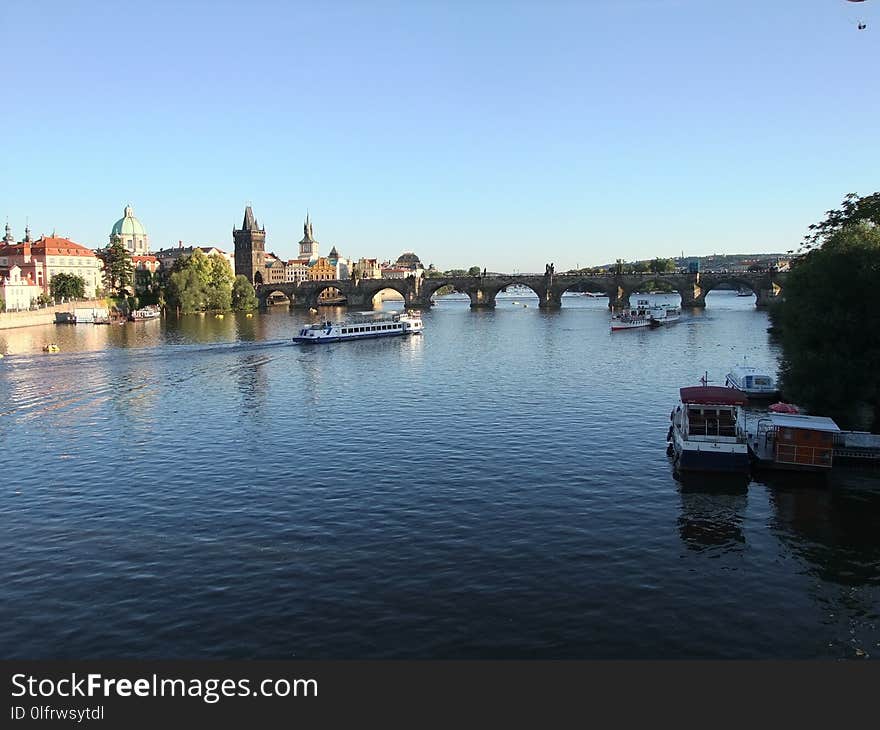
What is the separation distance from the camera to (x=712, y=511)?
32.9 metres

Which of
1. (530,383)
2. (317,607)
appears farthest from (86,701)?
(530,383)

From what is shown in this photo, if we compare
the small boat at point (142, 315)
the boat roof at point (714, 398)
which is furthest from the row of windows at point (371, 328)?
the boat roof at point (714, 398)

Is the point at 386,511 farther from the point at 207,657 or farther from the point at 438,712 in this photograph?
the point at 438,712

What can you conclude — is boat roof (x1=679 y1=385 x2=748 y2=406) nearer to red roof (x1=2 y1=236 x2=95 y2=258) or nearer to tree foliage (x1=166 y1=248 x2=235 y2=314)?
tree foliage (x1=166 y1=248 x2=235 y2=314)

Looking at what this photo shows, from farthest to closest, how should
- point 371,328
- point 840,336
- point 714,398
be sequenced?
point 371,328
point 840,336
point 714,398

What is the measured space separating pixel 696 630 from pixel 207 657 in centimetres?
1411

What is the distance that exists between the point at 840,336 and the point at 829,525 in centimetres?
1677

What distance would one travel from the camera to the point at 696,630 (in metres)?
22.0

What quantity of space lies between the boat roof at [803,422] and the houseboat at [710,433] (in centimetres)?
185

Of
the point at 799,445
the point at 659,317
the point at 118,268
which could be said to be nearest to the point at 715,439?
the point at 799,445

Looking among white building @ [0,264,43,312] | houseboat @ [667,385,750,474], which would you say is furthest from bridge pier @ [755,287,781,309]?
white building @ [0,264,43,312]

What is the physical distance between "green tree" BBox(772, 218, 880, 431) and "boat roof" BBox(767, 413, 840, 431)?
4.52 metres

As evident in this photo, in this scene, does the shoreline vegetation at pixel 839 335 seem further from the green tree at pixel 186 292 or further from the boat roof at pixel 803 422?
the green tree at pixel 186 292

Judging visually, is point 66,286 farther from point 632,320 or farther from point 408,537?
point 408,537
